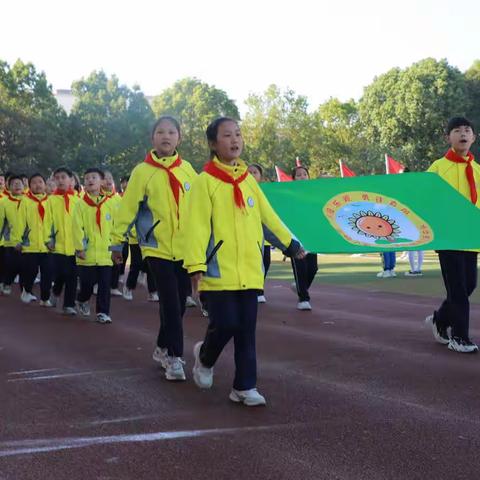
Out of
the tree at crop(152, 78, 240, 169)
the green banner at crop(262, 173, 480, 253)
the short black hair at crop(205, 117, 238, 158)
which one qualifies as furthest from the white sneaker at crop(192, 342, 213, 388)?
the tree at crop(152, 78, 240, 169)

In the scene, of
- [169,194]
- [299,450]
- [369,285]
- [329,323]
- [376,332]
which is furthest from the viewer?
[369,285]

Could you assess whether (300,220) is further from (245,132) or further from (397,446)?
(245,132)

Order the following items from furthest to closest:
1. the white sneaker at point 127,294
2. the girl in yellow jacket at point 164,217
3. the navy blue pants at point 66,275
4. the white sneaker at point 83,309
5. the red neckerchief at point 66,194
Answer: the white sneaker at point 127,294 → the red neckerchief at point 66,194 → the navy blue pants at point 66,275 → the white sneaker at point 83,309 → the girl in yellow jacket at point 164,217

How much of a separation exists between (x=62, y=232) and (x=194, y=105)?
51.2 m

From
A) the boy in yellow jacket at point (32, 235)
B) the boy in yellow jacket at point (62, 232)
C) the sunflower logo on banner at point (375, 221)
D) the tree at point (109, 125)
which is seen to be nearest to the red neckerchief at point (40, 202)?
the boy in yellow jacket at point (32, 235)

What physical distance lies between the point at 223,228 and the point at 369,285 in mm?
9584

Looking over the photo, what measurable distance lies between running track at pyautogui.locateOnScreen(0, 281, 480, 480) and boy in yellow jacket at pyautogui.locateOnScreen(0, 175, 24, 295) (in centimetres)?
530

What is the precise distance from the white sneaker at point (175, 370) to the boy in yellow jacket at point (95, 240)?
3787 millimetres

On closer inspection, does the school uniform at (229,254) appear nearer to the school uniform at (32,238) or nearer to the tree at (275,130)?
the school uniform at (32,238)

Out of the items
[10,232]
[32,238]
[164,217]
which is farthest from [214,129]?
[10,232]

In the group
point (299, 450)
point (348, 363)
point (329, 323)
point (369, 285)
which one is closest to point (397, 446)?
point (299, 450)

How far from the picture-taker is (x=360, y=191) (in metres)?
7.83

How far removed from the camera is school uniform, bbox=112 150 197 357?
6.66 m

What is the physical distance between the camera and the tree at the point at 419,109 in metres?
50.1
